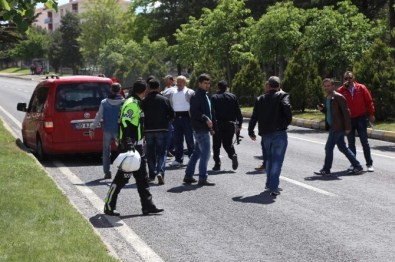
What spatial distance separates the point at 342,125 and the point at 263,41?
18428 millimetres

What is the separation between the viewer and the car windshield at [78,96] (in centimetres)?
1435

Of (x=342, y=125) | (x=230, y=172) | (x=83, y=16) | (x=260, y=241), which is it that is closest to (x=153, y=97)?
(x=230, y=172)

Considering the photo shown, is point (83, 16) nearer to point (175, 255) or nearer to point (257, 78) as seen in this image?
point (257, 78)

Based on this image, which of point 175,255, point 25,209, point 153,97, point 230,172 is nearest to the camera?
point 175,255

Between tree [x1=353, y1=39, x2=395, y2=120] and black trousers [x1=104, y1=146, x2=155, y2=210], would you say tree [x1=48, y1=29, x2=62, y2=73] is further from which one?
black trousers [x1=104, y1=146, x2=155, y2=210]

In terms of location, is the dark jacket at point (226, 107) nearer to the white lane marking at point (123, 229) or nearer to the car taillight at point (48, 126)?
the white lane marking at point (123, 229)

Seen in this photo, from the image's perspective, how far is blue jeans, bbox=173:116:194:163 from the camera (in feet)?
46.5

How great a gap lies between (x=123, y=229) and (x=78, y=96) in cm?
680

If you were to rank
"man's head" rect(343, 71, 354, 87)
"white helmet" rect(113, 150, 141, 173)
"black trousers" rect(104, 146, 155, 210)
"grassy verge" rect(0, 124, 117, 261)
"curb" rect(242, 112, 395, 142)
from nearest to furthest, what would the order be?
"grassy verge" rect(0, 124, 117, 261), "white helmet" rect(113, 150, 141, 173), "black trousers" rect(104, 146, 155, 210), "man's head" rect(343, 71, 354, 87), "curb" rect(242, 112, 395, 142)

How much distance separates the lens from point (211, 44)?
36656mm

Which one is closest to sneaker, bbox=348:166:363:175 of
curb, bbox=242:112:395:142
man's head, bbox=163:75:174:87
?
man's head, bbox=163:75:174:87

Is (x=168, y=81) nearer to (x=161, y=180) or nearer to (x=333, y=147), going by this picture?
(x=161, y=180)

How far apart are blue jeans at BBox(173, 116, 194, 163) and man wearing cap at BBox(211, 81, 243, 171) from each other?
111 cm

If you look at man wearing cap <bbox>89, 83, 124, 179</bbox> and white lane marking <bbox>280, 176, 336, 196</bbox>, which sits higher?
man wearing cap <bbox>89, 83, 124, 179</bbox>
